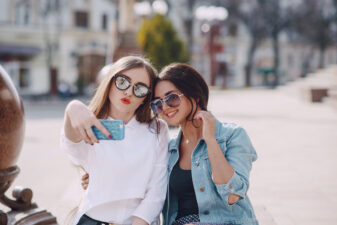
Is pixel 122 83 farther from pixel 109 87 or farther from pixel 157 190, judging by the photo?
pixel 157 190

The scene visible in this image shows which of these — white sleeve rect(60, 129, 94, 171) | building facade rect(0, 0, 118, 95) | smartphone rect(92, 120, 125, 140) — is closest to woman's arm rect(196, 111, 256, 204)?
smartphone rect(92, 120, 125, 140)

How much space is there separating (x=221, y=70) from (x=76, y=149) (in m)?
42.3

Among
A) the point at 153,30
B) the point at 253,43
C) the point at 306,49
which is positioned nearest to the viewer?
the point at 153,30

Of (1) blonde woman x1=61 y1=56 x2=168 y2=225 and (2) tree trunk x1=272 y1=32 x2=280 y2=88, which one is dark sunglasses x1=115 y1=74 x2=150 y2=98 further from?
(2) tree trunk x1=272 y1=32 x2=280 y2=88

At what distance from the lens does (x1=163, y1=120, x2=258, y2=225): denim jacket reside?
7.61ft

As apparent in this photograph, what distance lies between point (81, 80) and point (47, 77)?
7720 millimetres

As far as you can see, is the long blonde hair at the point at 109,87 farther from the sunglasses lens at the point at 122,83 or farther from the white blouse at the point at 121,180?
the white blouse at the point at 121,180

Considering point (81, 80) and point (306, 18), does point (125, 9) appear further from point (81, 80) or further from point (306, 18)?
point (306, 18)

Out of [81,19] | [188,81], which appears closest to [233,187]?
[188,81]

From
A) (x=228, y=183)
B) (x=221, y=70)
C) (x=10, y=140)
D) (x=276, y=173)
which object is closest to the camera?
(x=228, y=183)

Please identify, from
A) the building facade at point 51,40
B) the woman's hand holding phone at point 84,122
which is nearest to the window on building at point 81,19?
the building facade at point 51,40

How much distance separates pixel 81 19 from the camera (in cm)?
3488

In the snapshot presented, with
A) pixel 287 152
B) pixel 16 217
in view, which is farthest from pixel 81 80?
pixel 16 217

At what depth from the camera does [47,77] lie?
108 feet
